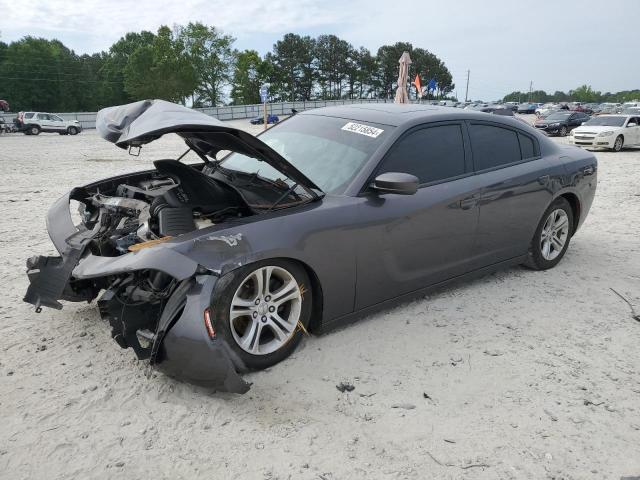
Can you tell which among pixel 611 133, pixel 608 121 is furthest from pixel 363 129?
pixel 608 121

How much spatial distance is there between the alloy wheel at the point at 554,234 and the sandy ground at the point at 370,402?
0.72m

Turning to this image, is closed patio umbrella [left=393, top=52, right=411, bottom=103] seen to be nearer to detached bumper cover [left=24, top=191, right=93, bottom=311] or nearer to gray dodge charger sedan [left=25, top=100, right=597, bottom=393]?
gray dodge charger sedan [left=25, top=100, right=597, bottom=393]

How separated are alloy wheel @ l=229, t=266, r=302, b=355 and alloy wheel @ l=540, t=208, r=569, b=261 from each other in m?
2.83

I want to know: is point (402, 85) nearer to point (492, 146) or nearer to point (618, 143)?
point (618, 143)

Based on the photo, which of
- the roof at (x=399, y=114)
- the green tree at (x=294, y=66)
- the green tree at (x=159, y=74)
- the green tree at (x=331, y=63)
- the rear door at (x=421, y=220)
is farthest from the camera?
the green tree at (x=331, y=63)

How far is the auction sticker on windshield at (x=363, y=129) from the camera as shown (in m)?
3.61

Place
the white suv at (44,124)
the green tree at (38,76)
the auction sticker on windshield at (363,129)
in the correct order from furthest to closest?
the green tree at (38,76) < the white suv at (44,124) < the auction sticker on windshield at (363,129)

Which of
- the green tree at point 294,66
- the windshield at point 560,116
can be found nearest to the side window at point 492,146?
the windshield at point 560,116

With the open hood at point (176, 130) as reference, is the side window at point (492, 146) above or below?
below

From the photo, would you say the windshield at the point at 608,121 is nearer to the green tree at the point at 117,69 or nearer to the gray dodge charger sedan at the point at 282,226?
the gray dodge charger sedan at the point at 282,226

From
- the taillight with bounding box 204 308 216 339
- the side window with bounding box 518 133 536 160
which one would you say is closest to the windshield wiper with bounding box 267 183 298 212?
the taillight with bounding box 204 308 216 339

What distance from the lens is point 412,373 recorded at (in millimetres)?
2994

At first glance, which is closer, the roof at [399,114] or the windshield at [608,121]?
the roof at [399,114]

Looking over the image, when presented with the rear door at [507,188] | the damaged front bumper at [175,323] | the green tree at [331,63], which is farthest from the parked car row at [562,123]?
the green tree at [331,63]
